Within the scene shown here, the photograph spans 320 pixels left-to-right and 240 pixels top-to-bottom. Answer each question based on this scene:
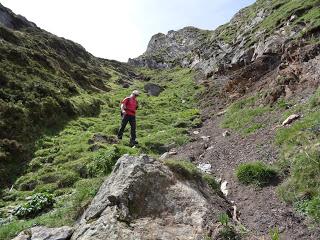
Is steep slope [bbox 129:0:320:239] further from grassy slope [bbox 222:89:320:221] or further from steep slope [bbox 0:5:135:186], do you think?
steep slope [bbox 0:5:135:186]

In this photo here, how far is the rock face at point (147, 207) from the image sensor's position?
945 centimetres

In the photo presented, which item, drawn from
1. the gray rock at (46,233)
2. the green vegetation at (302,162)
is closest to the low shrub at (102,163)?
the gray rock at (46,233)

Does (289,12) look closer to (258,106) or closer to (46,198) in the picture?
(258,106)

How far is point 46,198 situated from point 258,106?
13400 mm

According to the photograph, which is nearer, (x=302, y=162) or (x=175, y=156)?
(x=302, y=162)

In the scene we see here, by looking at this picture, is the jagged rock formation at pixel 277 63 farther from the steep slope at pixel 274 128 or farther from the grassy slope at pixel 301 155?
the grassy slope at pixel 301 155

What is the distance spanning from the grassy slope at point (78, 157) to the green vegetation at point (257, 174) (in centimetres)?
454

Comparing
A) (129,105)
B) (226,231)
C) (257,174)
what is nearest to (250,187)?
(257,174)

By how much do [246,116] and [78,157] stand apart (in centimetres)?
889

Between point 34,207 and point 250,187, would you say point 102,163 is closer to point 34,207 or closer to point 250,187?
point 34,207

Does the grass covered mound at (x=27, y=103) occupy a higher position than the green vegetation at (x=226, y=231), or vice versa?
the grass covered mound at (x=27, y=103)

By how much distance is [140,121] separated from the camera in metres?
30.0

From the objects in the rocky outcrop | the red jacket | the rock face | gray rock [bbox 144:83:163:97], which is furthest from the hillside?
the rocky outcrop

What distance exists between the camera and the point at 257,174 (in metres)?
13.3
